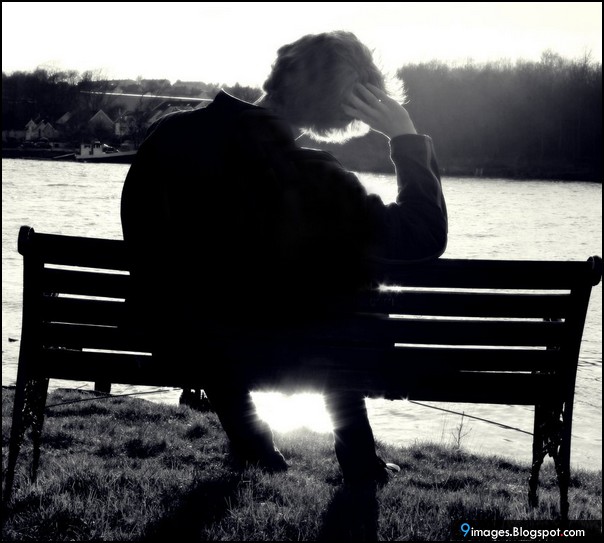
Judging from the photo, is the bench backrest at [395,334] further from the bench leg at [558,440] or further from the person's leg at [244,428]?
the person's leg at [244,428]

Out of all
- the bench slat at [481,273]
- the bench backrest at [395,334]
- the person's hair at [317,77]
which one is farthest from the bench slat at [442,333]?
the person's hair at [317,77]

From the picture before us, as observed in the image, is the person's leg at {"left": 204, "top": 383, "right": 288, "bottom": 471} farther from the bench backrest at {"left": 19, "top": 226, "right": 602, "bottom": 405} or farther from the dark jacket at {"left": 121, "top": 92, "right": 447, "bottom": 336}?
the dark jacket at {"left": 121, "top": 92, "right": 447, "bottom": 336}

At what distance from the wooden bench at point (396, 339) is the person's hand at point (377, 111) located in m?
0.42

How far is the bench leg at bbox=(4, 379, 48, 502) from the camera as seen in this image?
2508mm

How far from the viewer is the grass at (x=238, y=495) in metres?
2.26

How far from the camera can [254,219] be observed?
6.80 feet

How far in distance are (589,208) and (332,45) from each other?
3721cm

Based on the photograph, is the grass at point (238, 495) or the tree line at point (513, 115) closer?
the grass at point (238, 495)

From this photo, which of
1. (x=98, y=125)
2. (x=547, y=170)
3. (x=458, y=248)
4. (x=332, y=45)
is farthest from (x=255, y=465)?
(x=547, y=170)

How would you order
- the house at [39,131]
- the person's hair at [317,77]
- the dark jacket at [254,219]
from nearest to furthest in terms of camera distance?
the dark jacket at [254,219] < the person's hair at [317,77] < the house at [39,131]

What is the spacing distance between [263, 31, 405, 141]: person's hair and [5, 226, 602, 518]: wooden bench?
1.57 feet

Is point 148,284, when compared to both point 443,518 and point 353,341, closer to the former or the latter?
point 353,341

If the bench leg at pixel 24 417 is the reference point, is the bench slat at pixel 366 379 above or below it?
above

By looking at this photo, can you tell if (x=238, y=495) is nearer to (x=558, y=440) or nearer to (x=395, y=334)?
(x=395, y=334)
